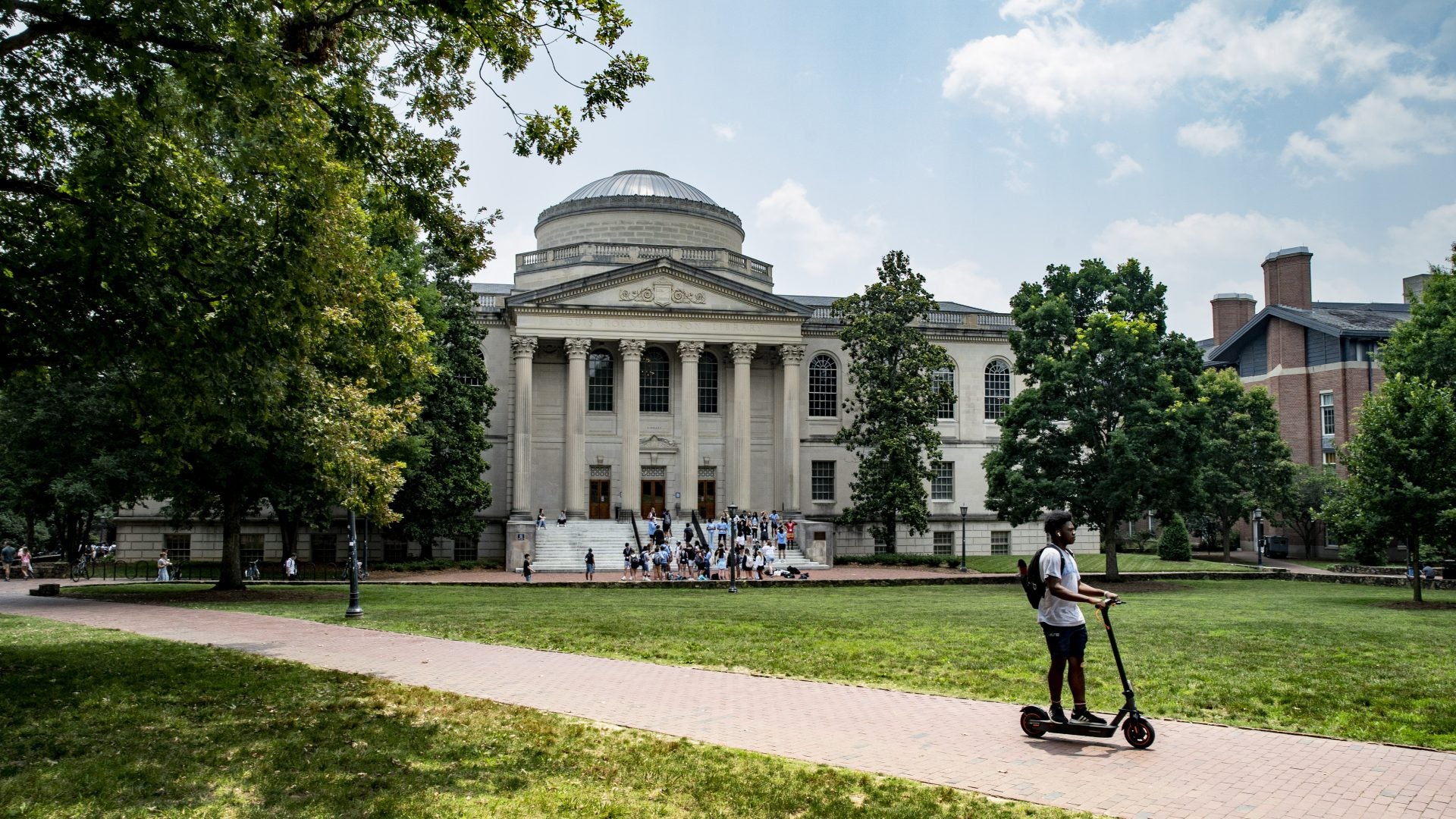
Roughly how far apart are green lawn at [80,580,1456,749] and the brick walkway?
3.14 ft

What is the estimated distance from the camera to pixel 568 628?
19234 mm

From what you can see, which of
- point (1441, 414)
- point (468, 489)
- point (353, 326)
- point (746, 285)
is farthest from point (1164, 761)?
point (746, 285)

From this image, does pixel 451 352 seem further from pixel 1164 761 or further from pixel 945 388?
pixel 1164 761

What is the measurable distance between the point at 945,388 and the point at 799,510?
30.4 feet

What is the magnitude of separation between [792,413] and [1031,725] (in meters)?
43.1

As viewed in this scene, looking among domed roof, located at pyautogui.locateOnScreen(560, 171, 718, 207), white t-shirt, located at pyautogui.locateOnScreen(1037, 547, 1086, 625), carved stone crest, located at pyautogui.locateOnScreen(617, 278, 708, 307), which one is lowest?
white t-shirt, located at pyautogui.locateOnScreen(1037, 547, 1086, 625)

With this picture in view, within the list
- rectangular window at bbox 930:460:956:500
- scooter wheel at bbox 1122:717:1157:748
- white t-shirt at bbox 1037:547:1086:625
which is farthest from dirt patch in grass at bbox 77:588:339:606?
rectangular window at bbox 930:460:956:500

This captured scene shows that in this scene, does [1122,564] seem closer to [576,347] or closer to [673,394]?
[673,394]

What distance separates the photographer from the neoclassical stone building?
166 feet

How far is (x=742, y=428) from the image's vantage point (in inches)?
2040

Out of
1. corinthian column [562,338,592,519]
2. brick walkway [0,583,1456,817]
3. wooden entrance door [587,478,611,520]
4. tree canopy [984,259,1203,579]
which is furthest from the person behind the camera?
wooden entrance door [587,478,611,520]

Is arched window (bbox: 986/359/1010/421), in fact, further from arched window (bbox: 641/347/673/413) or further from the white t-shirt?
the white t-shirt

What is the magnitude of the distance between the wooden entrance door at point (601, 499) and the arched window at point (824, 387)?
1169cm

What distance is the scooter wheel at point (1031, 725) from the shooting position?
956 centimetres
